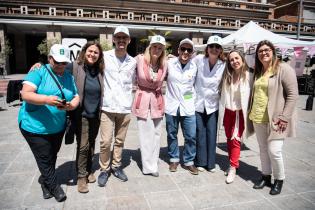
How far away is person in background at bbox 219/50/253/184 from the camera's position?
150 inches

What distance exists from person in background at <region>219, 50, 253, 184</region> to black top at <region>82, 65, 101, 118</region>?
1.92 metres

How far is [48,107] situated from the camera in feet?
10.1

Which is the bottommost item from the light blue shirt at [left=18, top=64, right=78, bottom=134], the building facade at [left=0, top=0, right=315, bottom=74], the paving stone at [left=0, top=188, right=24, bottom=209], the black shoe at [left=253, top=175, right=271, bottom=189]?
the paving stone at [left=0, top=188, right=24, bottom=209]

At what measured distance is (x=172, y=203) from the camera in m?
3.30

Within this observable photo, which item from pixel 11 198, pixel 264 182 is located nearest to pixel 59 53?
pixel 11 198

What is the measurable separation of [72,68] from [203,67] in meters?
1.93

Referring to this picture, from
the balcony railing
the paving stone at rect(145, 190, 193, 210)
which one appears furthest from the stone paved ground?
the balcony railing

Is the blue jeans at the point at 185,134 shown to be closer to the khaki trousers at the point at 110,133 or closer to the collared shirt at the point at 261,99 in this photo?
the khaki trousers at the point at 110,133

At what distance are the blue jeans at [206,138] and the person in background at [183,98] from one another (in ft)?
0.29

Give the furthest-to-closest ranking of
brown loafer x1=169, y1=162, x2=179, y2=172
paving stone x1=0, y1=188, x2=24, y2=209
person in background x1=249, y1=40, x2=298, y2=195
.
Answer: brown loafer x1=169, y1=162, x2=179, y2=172
person in background x1=249, y1=40, x2=298, y2=195
paving stone x1=0, y1=188, x2=24, y2=209

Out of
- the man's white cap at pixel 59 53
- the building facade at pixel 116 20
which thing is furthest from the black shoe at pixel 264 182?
the building facade at pixel 116 20

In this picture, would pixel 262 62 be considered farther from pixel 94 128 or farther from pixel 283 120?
pixel 94 128

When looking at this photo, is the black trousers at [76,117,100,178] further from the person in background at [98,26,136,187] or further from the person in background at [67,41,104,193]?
the person in background at [98,26,136,187]

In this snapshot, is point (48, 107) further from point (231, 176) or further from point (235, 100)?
point (231, 176)
